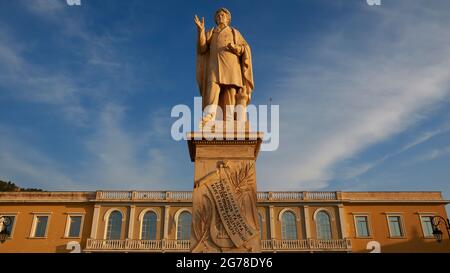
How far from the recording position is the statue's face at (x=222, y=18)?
6121 mm

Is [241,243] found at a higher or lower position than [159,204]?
lower

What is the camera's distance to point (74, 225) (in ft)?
109

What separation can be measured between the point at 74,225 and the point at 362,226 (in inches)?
1038

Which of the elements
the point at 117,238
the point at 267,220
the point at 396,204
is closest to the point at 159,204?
the point at 117,238

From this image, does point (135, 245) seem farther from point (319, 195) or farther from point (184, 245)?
point (319, 195)

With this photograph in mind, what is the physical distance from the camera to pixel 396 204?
3381 cm

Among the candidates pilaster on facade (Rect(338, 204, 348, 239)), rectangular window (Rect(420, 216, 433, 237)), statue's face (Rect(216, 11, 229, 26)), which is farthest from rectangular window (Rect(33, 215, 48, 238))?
rectangular window (Rect(420, 216, 433, 237))

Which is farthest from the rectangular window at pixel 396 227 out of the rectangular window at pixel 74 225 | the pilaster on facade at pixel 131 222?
the rectangular window at pixel 74 225

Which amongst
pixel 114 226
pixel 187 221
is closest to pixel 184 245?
pixel 187 221

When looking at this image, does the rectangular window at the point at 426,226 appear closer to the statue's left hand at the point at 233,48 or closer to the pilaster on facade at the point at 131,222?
the pilaster on facade at the point at 131,222

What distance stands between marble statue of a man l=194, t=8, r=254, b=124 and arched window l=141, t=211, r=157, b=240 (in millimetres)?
28958

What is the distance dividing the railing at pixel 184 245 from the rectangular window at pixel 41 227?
4530 mm

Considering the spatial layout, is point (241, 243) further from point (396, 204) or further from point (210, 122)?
point (396, 204)

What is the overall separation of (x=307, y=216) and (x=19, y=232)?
85.2 ft
